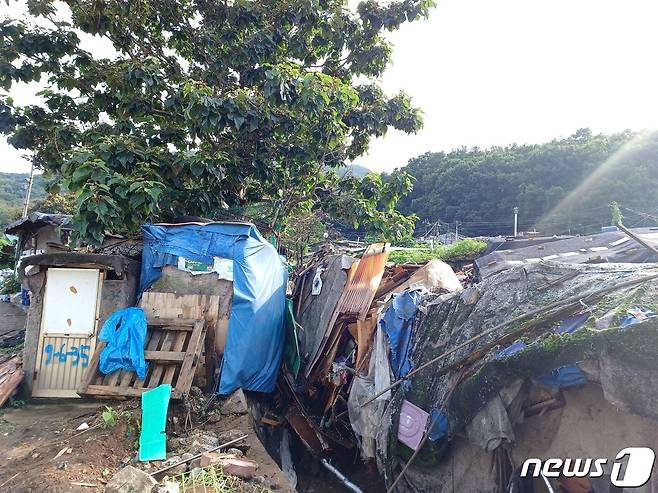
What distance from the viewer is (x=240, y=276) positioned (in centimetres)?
648

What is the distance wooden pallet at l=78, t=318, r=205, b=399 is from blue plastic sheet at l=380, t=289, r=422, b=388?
2.63m

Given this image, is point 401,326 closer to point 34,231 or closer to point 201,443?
point 201,443

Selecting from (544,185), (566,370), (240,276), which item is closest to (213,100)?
(240,276)

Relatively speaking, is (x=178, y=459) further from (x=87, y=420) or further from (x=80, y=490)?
(x=87, y=420)

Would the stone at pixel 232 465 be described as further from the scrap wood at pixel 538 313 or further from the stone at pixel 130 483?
the scrap wood at pixel 538 313

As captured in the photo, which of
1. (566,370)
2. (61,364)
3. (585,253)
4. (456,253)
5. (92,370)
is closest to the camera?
(566,370)

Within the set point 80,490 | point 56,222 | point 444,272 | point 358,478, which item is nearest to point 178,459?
point 80,490

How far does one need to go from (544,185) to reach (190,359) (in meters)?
35.4

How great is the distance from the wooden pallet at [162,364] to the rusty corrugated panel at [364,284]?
6.98ft

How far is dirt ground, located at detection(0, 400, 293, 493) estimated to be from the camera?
12.2 feet

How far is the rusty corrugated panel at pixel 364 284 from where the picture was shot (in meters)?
6.08

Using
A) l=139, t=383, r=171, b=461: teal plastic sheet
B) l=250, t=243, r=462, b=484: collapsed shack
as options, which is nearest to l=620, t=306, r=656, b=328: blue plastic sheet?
l=250, t=243, r=462, b=484: collapsed shack

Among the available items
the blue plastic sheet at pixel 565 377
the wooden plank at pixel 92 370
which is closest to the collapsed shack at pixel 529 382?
the blue plastic sheet at pixel 565 377

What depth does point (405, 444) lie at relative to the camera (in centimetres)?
415
